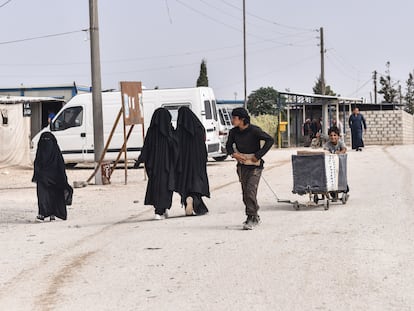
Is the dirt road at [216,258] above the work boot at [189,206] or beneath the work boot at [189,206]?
beneath

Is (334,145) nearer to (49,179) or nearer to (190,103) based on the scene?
(49,179)

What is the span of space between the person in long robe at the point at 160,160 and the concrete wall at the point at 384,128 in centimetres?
3276

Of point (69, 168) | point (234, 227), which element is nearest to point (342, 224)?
point (234, 227)

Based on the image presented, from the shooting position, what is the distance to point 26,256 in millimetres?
9133

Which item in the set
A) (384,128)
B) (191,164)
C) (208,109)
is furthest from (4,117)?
(384,128)

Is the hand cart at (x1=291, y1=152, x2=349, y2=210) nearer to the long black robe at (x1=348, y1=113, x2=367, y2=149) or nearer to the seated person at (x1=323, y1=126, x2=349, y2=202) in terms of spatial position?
the seated person at (x1=323, y1=126, x2=349, y2=202)

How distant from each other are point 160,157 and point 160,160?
1.9 inches

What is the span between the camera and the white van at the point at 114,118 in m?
25.4


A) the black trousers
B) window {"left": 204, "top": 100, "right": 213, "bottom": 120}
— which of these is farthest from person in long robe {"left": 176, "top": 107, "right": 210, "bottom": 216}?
window {"left": 204, "top": 100, "right": 213, "bottom": 120}

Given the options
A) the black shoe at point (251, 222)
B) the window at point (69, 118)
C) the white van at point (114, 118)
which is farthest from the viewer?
the window at point (69, 118)

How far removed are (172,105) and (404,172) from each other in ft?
27.0

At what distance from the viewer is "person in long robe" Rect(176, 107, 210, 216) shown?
12.3m

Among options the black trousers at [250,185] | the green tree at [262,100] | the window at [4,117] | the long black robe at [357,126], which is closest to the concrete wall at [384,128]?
the long black robe at [357,126]

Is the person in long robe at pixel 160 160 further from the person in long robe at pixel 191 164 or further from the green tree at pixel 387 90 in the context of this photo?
the green tree at pixel 387 90
